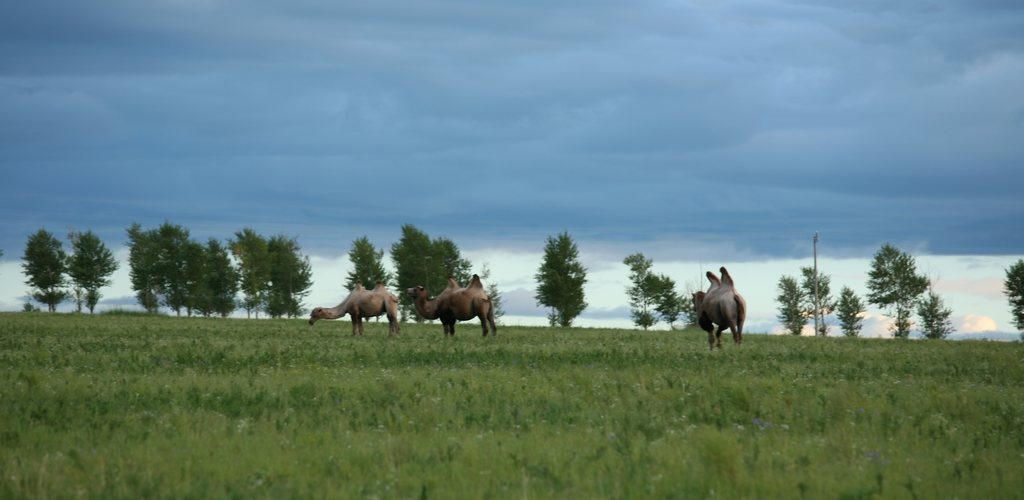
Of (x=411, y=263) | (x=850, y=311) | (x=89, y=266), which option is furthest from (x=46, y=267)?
(x=850, y=311)

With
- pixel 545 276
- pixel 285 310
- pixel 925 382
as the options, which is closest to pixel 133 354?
pixel 925 382

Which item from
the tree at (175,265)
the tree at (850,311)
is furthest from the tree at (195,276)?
the tree at (850,311)

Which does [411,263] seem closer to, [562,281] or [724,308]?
[562,281]

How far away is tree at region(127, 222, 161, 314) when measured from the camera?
121 meters

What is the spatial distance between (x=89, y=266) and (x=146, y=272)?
6.42 metres

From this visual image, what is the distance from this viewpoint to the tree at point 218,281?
121625mm

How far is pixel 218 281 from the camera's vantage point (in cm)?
12219

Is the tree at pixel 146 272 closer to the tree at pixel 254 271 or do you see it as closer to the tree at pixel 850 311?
the tree at pixel 254 271

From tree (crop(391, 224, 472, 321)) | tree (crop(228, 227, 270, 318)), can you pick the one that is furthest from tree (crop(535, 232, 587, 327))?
tree (crop(228, 227, 270, 318))

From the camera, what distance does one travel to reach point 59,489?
410 inches

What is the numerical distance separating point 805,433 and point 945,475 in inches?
120

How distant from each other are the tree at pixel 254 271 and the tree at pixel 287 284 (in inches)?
35.8

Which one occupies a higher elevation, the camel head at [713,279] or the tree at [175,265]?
the tree at [175,265]

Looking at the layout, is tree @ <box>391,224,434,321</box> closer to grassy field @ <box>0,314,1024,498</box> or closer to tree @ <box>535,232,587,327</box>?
tree @ <box>535,232,587,327</box>
